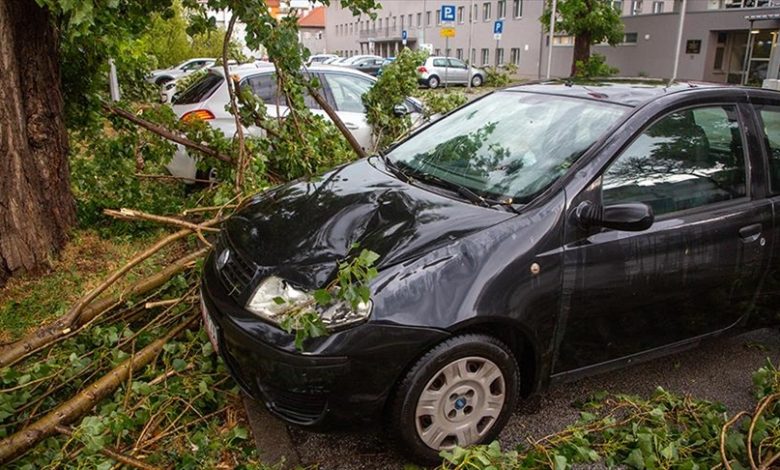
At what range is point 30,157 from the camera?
4559 millimetres

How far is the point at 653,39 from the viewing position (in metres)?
33.2

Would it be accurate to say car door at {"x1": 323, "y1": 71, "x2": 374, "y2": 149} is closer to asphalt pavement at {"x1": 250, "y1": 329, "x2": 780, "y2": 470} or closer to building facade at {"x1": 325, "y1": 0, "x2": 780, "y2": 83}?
asphalt pavement at {"x1": 250, "y1": 329, "x2": 780, "y2": 470}

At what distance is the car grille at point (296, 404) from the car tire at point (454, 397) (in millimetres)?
308

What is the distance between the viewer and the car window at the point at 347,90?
755 centimetres

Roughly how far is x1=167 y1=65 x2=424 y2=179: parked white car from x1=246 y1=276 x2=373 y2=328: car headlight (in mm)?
3601

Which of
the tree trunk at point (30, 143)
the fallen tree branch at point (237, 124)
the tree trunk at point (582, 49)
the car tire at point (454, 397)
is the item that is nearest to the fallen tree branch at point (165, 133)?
the fallen tree branch at point (237, 124)

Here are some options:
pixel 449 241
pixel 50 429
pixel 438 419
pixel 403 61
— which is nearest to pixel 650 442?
pixel 438 419

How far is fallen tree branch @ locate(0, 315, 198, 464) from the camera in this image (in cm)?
278

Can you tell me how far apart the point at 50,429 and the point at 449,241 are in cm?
199

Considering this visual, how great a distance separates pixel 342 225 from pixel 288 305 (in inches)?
21.0

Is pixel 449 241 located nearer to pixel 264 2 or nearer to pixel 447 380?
pixel 447 380

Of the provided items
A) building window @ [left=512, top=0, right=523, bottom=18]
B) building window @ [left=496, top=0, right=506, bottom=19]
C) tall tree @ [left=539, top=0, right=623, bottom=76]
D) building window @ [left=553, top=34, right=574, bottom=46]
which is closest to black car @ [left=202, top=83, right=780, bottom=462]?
tall tree @ [left=539, top=0, right=623, bottom=76]

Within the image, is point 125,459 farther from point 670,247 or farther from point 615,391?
point 670,247

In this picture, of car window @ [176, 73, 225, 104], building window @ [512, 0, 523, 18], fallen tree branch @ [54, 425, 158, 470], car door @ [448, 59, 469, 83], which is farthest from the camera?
building window @ [512, 0, 523, 18]
